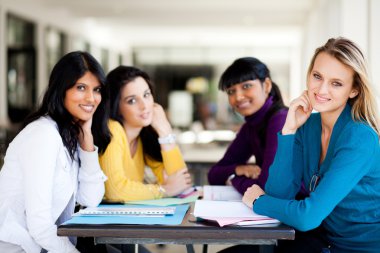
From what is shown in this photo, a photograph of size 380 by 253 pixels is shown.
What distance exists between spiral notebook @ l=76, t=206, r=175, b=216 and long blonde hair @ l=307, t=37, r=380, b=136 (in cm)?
77

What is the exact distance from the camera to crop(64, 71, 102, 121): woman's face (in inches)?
Answer: 82.4

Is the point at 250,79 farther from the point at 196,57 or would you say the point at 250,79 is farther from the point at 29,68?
the point at 196,57

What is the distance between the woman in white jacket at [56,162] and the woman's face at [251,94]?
733 millimetres

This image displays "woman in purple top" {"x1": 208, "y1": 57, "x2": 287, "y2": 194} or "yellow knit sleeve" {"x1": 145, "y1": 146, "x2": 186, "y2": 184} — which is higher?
"woman in purple top" {"x1": 208, "y1": 57, "x2": 287, "y2": 194}

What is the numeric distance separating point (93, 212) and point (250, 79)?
3.80 feet

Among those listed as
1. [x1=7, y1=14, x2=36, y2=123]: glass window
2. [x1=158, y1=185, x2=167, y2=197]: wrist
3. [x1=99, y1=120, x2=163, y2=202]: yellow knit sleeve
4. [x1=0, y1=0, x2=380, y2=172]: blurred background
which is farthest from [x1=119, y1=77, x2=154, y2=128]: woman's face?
[x1=7, y1=14, x2=36, y2=123]: glass window

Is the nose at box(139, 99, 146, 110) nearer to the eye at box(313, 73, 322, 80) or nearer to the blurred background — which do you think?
the eye at box(313, 73, 322, 80)

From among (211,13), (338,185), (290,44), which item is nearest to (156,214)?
(338,185)

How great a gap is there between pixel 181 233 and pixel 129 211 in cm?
33

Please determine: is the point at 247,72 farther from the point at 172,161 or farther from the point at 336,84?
the point at 336,84

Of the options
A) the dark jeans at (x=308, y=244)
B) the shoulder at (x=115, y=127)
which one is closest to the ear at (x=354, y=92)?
the dark jeans at (x=308, y=244)

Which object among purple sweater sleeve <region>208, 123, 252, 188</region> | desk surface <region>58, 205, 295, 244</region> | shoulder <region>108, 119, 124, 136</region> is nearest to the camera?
desk surface <region>58, 205, 295, 244</region>

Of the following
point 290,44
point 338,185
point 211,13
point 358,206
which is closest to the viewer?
point 338,185

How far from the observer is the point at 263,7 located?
32.9ft
